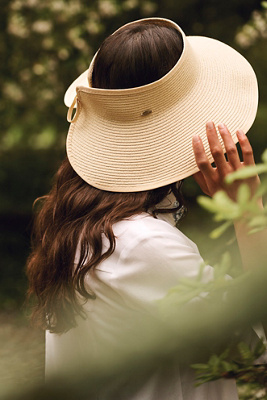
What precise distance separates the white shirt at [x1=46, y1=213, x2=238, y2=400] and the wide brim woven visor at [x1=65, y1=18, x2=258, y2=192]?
12 cm

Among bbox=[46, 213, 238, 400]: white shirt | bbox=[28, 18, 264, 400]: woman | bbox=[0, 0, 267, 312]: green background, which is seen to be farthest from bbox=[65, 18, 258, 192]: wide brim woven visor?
bbox=[0, 0, 267, 312]: green background

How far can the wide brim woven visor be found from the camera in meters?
1.06

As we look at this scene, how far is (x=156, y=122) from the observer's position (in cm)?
110

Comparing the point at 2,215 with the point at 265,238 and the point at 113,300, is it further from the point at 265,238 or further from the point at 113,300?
the point at 265,238

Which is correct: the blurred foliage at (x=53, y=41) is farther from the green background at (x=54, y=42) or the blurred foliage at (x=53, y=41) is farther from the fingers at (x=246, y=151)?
the fingers at (x=246, y=151)

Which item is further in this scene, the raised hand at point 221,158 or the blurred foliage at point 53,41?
the blurred foliage at point 53,41

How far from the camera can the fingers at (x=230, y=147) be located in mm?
961

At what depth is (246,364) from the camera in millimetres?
553

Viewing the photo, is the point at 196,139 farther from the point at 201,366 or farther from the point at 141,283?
the point at 201,366

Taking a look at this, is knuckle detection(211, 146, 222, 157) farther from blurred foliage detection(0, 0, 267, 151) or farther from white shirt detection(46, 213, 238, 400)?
blurred foliage detection(0, 0, 267, 151)

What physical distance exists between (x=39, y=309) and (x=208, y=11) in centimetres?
212

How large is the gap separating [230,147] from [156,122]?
21 cm

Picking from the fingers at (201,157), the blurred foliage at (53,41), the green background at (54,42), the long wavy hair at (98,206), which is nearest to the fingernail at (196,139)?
the fingers at (201,157)

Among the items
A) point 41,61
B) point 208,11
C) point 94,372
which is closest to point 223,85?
point 94,372
